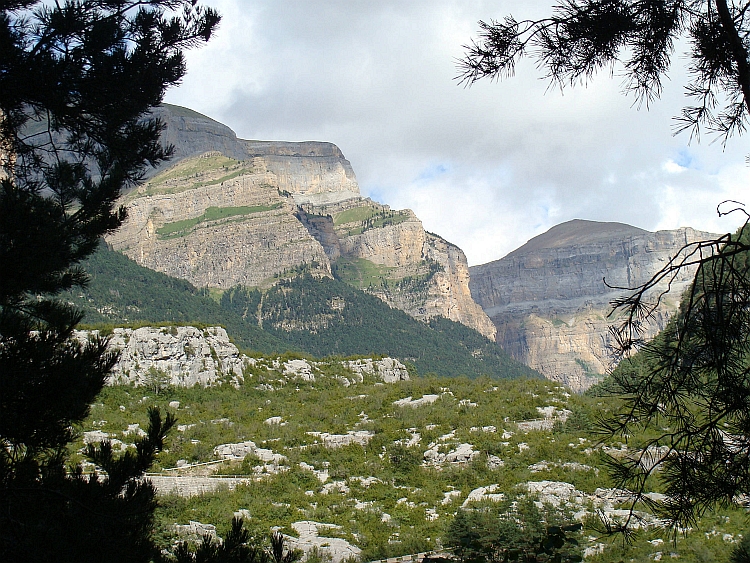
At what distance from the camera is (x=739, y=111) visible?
5707 millimetres

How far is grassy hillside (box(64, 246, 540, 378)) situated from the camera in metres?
92.6

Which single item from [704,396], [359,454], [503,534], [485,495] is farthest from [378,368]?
[704,396]

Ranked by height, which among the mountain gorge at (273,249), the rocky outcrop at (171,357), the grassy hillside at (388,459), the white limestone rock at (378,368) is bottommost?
the grassy hillside at (388,459)

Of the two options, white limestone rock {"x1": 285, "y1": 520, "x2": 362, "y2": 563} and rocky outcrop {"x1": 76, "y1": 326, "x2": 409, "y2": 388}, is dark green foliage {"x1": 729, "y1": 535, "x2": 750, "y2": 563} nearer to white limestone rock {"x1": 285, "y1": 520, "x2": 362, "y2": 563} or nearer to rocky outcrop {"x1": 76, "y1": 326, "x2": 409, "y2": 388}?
white limestone rock {"x1": 285, "y1": 520, "x2": 362, "y2": 563}

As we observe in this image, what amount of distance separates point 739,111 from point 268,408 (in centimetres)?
2505

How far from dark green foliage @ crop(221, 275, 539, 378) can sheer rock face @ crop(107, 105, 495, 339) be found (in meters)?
9.23

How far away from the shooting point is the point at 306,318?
128 m

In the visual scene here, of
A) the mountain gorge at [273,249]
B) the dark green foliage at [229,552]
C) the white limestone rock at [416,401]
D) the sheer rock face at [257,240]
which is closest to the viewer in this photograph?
the dark green foliage at [229,552]

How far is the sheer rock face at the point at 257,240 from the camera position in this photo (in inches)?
6029

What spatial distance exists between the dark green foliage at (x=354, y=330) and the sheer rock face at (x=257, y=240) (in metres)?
9.23

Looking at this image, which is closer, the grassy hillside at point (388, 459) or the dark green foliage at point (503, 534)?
the dark green foliage at point (503, 534)

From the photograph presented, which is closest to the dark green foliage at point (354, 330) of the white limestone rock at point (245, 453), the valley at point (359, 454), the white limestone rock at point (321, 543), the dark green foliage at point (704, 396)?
the valley at point (359, 454)

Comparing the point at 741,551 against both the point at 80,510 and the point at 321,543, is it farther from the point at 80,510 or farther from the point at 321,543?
the point at 80,510

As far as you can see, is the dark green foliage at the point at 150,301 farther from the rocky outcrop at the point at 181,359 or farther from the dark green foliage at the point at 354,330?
the rocky outcrop at the point at 181,359
